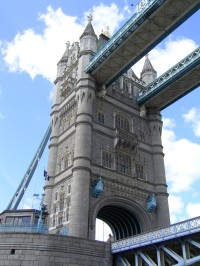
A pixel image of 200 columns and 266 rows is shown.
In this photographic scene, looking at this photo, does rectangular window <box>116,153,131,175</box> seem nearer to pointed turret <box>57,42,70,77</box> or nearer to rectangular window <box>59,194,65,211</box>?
rectangular window <box>59,194,65,211</box>

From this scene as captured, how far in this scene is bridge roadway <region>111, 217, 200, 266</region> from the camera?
24.0 m

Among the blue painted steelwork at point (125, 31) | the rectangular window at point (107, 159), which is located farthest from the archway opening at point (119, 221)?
the blue painted steelwork at point (125, 31)

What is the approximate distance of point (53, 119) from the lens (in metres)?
46.4

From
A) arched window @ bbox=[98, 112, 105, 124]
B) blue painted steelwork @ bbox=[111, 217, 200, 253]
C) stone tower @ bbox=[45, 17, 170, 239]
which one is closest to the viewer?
blue painted steelwork @ bbox=[111, 217, 200, 253]

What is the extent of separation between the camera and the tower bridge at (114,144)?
3288 cm

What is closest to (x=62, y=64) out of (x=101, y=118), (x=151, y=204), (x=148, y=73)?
(x=148, y=73)

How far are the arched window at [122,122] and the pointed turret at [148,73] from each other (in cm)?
917

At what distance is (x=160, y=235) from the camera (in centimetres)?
2627

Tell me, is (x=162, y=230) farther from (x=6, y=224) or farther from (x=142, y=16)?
(x=142, y=16)

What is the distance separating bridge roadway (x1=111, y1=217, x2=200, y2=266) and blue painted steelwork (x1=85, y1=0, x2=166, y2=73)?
21.2 m

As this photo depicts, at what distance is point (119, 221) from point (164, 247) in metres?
16.5

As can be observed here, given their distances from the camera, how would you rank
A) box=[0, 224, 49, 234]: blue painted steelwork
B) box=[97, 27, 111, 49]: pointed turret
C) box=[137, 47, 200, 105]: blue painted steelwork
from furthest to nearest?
box=[97, 27, 111, 49]: pointed turret
box=[137, 47, 200, 105]: blue painted steelwork
box=[0, 224, 49, 234]: blue painted steelwork

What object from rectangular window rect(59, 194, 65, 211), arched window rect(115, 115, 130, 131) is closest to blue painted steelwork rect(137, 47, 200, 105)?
arched window rect(115, 115, 130, 131)

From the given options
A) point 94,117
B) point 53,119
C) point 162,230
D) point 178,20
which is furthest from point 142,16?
point 162,230
